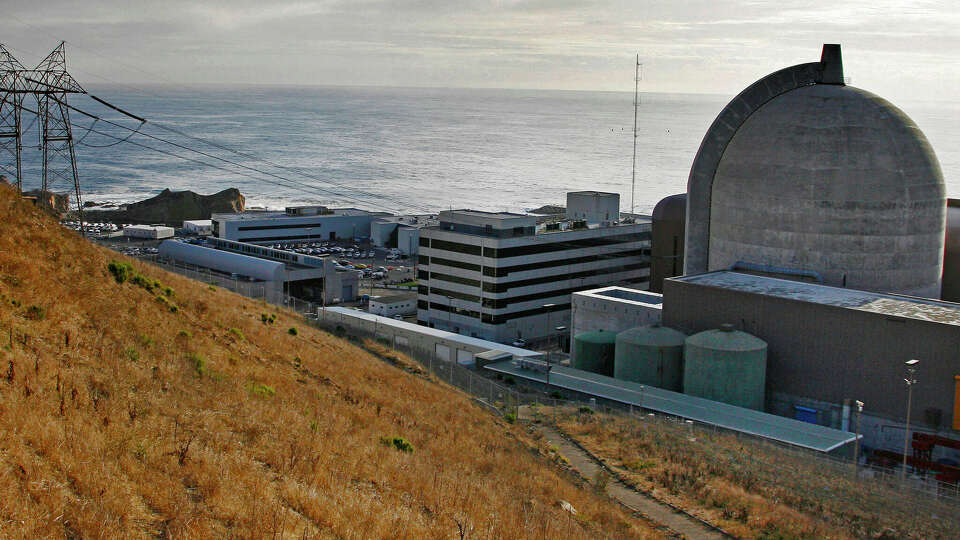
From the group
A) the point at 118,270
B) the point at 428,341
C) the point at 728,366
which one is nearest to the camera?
the point at 118,270

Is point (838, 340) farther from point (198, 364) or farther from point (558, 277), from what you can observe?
point (558, 277)

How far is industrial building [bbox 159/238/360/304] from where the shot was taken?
66.1 metres

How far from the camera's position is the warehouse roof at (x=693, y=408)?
113 ft

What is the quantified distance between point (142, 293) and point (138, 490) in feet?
44.4

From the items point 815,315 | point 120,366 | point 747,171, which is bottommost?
point 815,315

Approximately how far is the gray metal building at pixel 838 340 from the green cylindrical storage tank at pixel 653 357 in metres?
1.70

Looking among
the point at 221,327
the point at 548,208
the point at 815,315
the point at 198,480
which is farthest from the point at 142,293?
the point at 548,208

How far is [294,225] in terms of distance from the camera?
98812 mm

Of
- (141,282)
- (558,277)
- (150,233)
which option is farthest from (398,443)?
(150,233)

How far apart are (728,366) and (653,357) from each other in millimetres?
4182

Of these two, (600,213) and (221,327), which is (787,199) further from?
(600,213)

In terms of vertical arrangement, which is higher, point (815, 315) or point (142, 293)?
point (142, 293)

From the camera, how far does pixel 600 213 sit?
86812 millimetres

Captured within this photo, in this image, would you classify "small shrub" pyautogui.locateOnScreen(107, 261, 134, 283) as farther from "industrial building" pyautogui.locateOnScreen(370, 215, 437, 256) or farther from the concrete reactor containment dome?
"industrial building" pyautogui.locateOnScreen(370, 215, 437, 256)
